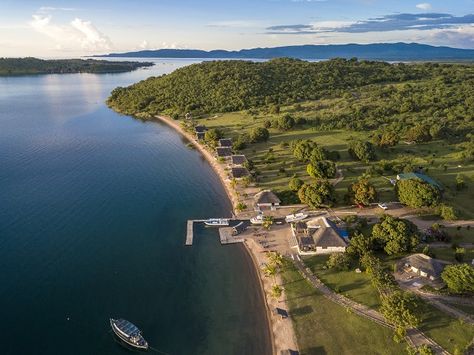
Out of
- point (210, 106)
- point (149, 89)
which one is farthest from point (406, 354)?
point (149, 89)

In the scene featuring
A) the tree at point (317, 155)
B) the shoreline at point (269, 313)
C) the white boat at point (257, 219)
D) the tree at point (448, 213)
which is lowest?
the shoreline at point (269, 313)

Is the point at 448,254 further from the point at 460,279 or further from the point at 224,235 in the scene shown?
the point at 224,235

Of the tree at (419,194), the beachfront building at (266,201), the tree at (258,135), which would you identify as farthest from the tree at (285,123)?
the tree at (419,194)

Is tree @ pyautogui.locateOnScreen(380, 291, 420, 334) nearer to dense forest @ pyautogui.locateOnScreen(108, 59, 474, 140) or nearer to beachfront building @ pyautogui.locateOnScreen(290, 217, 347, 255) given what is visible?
beachfront building @ pyautogui.locateOnScreen(290, 217, 347, 255)

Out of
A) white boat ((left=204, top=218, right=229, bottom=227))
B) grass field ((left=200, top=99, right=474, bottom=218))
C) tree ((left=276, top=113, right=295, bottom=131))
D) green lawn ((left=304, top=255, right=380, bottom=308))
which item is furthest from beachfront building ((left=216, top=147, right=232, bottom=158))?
green lawn ((left=304, top=255, right=380, bottom=308))

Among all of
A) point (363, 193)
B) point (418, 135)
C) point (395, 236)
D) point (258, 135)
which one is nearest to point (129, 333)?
point (395, 236)

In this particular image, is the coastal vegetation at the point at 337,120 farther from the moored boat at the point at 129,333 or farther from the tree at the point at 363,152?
the moored boat at the point at 129,333

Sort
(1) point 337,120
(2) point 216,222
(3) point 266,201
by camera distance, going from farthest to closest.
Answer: (1) point 337,120
(3) point 266,201
(2) point 216,222
